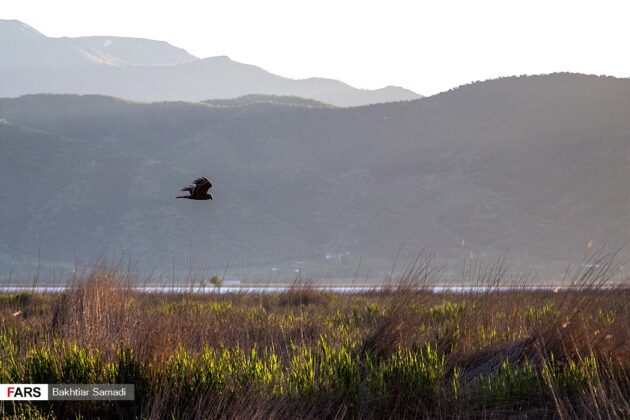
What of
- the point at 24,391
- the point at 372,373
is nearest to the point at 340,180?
the point at 372,373

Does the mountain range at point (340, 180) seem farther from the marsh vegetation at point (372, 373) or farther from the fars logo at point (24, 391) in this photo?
the fars logo at point (24, 391)

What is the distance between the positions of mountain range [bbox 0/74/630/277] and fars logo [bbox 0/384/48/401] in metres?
61.2

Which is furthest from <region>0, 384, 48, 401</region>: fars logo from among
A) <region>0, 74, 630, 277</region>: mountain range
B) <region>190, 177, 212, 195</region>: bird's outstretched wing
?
<region>0, 74, 630, 277</region>: mountain range

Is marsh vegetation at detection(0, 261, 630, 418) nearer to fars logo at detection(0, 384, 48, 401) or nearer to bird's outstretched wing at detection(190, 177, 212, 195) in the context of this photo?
fars logo at detection(0, 384, 48, 401)

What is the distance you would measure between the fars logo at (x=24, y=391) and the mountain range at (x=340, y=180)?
61159 millimetres

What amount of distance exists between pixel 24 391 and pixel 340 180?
80.4m

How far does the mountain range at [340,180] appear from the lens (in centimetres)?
7462

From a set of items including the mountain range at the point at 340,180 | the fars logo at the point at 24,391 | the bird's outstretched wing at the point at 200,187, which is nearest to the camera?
the bird's outstretched wing at the point at 200,187

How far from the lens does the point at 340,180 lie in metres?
86.2

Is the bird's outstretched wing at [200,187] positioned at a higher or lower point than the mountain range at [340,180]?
higher

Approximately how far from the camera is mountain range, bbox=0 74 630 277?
2938 inches

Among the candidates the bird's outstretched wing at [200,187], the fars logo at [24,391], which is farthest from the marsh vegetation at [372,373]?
the bird's outstretched wing at [200,187]

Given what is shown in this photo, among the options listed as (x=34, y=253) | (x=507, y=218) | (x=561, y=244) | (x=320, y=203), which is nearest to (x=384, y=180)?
(x=320, y=203)

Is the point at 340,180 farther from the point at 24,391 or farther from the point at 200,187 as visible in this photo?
the point at 200,187
